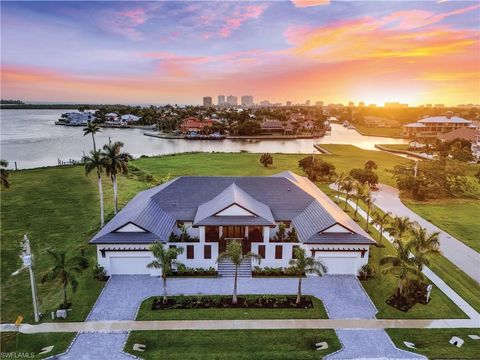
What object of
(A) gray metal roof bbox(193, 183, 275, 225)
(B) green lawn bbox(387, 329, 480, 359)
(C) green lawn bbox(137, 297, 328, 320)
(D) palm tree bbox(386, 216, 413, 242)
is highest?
(A) gray metal roof bbox(193, 183, 275, 225)

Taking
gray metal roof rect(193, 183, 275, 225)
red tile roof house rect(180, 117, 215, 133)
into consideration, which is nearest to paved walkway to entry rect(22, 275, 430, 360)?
gray metal roof rect(193, 183, 275, 225)

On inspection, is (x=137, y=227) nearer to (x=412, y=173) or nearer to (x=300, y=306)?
(x=300, y=306)

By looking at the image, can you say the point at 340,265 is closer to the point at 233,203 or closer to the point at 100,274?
the point at 233,203

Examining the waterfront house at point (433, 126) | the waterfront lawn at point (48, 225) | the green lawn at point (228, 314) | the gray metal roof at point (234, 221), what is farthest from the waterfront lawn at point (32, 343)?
the waterfront house at point (433, 126)

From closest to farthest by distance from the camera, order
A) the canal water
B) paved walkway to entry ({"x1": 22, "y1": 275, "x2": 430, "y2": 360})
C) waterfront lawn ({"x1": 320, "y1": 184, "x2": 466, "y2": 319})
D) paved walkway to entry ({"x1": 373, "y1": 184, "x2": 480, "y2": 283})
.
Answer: paved walkway to entry ({"x1": 22, "y1": 275, "x2": 430, "y2": 360}) → waterfront lawn ({"x1": 320, "y1": 184, "x2": 466, "y2": 319}) → paved walkway to entry ({"x1": 373, "y1": 184, "x2": 480, "y2": 283}) → the canal water

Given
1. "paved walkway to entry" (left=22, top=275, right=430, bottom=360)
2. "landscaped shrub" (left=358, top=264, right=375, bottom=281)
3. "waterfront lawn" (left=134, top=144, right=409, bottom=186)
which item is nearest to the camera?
"paved walkway to entry" (left=22, top=275, right=430, bottom=360)

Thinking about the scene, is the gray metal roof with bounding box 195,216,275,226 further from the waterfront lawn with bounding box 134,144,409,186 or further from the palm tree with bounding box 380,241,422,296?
the waterfront lawn with bounding box 134,144,409,186

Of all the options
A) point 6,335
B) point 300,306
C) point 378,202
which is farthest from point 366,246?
point 6,335

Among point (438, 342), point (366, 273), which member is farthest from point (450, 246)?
point (438, 342)
